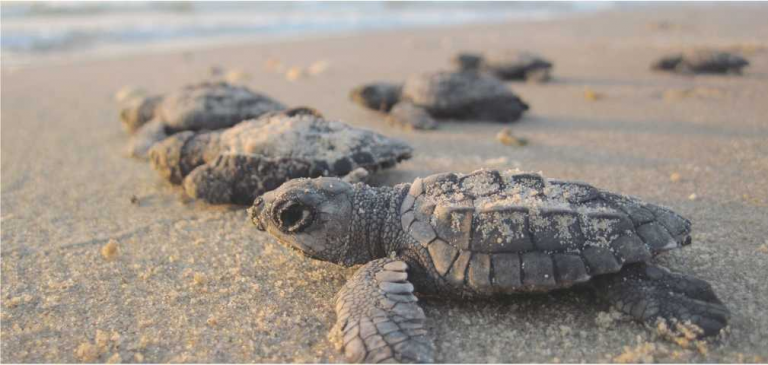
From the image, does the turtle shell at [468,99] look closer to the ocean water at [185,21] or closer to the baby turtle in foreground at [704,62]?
the baby turtle in foreground at [704,62]

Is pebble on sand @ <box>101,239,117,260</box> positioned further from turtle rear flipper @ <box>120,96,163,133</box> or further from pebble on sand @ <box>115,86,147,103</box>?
pebble on sand @ <box>115,86,147,103</box>

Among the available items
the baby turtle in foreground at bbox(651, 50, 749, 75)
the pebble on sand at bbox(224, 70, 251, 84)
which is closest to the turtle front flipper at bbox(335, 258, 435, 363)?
the pebble on sand at bbox(224, 70, 251, 84)

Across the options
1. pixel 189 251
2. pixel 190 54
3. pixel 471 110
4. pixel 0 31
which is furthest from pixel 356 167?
pixel 0 31

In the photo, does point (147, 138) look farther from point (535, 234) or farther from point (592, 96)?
point (592, 96)

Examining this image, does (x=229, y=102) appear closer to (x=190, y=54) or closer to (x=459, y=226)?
(x=459, y=226)

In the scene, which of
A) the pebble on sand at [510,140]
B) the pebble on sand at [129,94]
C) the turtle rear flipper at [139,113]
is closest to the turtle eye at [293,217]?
the pebble on sand at [510,140]
